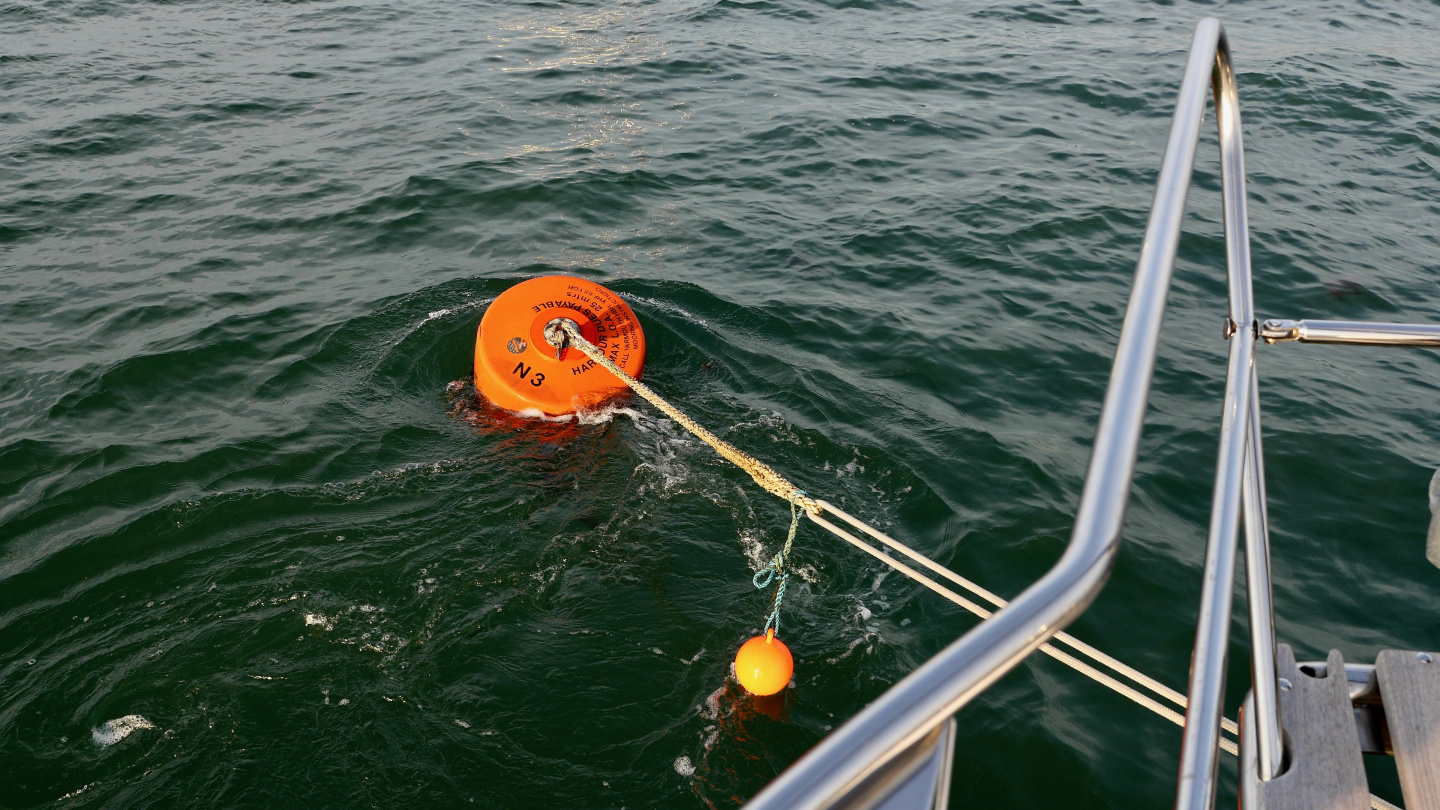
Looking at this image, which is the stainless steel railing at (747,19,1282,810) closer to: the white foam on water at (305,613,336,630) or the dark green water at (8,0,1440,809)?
the dark green water at (8,0,1440,809)

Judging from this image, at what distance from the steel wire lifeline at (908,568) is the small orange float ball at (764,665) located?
0.11 metres

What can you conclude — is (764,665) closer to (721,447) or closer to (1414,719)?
(721,447)

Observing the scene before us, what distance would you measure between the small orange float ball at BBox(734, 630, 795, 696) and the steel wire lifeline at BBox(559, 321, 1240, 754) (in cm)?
11

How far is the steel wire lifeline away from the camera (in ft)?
9.62

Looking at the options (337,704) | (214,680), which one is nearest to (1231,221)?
(337,704)

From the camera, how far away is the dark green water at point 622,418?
3.84 metres

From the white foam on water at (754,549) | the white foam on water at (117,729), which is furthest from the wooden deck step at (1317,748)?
the white foam on water at (117,729)

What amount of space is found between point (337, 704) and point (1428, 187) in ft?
32.2

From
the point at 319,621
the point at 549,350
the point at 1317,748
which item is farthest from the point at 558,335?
the point at 1317,748

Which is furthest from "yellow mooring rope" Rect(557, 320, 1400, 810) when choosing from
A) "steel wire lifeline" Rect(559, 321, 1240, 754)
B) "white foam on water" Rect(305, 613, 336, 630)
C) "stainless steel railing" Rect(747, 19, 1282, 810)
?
"white foam on water" Rect(305, 613, 336, 630)

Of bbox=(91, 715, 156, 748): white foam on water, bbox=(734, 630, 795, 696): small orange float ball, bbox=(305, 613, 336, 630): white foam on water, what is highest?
bbox=(734, 630, 795, 696): small orange float ball

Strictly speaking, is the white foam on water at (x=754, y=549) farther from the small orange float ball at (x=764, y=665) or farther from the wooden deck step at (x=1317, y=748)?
the wooden deck step at (x=1317, y=748)

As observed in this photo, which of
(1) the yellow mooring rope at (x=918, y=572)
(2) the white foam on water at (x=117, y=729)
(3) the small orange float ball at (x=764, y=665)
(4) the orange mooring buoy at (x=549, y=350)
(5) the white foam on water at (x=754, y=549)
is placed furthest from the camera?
(4) the orange mooring buoy at (x=549, y=350)

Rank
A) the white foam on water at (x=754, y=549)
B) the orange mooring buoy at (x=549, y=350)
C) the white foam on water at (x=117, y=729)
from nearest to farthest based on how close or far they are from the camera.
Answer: the white foam on water at (x=117, y=729)
the white foam on water at (x=754, y=549)
the orange mooring buoy at (x=549, y=350)
